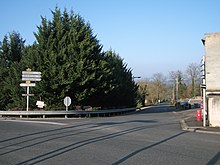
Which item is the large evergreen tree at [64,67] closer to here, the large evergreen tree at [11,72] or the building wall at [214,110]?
the large evergreen tree at [11,72]

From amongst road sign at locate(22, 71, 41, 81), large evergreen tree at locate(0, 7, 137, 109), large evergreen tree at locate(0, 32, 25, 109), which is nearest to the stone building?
large evergreen tree at locate(0, 7, 137, 109)

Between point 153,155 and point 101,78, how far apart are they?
23.3 meters

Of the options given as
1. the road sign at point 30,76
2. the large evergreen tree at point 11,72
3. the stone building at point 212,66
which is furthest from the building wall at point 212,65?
the large evergreen tree at point 11,72

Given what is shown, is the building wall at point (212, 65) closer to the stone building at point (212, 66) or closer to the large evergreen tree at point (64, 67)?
the stone building at point (212, 66)

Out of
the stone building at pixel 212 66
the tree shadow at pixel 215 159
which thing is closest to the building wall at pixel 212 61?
the stone building at pixel 212 66

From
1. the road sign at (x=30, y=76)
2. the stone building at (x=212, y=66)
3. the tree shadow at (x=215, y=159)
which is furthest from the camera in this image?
the road sign at (x=30, y=76)

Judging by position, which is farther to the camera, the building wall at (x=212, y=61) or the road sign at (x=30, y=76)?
the road sign at (x=30, y=76)

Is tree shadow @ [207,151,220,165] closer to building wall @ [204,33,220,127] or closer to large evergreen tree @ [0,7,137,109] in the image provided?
building wall @ [204,33,220,127]

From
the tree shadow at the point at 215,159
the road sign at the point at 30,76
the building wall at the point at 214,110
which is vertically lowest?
the tree shadow at the point at 215,159

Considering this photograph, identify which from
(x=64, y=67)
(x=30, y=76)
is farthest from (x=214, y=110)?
(x=30, y=76)

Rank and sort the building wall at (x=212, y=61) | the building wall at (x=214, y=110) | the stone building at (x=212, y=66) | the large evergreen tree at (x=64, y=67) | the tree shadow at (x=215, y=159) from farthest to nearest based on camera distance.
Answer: the large evergreen tree at (x=64, y=67)
the building wall at (x=212, y=61)
the stone building at (x=212, y=66)
the building wall at (x=214, y=110)
the tree shadow at (x=215, y=159)

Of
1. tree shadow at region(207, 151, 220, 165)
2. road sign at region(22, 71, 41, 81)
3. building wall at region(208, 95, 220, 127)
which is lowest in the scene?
tree shadow at region(207, 151, 220, 165)

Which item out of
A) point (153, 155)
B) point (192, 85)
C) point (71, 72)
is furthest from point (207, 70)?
point (192, 85)

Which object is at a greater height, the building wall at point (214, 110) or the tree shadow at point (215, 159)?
the building wall at point (214, 110)
